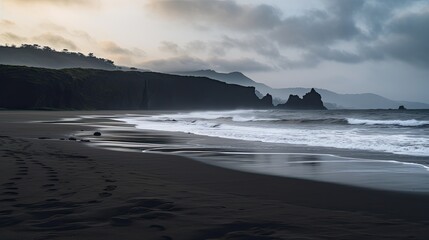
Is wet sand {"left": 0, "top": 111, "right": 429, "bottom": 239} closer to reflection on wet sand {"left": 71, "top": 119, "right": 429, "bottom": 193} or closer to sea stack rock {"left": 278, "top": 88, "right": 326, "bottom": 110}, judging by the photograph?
reflection on wet sand {"left": 71, "top": 119, "right": 429, "bottom": 193}

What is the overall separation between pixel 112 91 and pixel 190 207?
139 metres

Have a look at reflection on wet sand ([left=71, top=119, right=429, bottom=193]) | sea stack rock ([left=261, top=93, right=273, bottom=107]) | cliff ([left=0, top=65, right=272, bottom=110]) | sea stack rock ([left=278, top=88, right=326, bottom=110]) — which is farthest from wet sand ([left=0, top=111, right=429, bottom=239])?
sea stack rock ([left=261, top=93, right=273, bottom=107])

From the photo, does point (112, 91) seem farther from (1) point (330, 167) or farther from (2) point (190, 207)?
(2) point (190, 207)

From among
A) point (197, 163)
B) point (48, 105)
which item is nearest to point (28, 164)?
point (197, 163)

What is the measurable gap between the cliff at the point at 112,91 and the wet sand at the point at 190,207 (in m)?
104

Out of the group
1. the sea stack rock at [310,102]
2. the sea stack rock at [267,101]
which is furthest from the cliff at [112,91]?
the sea stack rock at [310,102]

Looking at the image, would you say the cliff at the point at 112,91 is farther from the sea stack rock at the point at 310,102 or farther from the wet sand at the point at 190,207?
the wet sand at the point at 190,207

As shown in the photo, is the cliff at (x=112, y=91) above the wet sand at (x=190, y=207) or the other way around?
above

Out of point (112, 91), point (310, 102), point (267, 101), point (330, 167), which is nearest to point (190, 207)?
point (330, 167)

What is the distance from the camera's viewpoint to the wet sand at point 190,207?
4.47 metres

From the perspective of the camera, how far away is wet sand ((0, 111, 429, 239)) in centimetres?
447

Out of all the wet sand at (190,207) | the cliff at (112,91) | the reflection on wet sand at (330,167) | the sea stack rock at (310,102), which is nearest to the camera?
the wet sand at (190,207)

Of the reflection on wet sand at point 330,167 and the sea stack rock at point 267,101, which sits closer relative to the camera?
the reflection on wet sand at point 330,167

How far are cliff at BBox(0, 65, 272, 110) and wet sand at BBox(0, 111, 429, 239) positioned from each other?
104 metres
